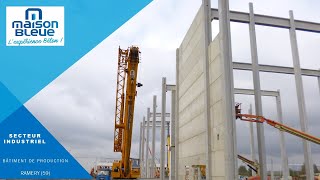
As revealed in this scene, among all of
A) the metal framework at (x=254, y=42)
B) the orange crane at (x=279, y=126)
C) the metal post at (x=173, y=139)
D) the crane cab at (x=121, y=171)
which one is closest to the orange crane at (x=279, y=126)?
the orange crane at (x=279, y=126)

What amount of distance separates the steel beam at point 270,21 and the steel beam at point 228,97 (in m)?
3.52

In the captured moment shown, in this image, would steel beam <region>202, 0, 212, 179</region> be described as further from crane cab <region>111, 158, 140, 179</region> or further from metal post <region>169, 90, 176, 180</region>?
crane cab <region>111, 158, 140, 179</region>

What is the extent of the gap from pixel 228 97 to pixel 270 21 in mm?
7706

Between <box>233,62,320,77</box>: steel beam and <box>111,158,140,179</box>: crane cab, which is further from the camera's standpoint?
<box>111,158,140,179</box>: crane cab

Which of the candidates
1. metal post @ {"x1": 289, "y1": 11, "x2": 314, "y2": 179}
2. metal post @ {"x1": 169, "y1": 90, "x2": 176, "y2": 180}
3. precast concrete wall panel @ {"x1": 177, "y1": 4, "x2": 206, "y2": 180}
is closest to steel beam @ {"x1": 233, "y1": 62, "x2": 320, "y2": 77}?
metal post @ {"x1": 289, "y1": 11, "x2": 314, "y2": 179}

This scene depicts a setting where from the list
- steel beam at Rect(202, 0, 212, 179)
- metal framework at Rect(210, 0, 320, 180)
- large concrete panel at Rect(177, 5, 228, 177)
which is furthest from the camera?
steel beam at Rect(202, 0, 212, 179)

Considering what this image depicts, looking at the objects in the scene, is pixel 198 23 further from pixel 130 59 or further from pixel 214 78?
pixel 130 59

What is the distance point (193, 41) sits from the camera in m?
22.2

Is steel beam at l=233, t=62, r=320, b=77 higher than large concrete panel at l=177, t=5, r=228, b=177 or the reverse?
higher

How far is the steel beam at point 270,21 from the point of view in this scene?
19.1 m

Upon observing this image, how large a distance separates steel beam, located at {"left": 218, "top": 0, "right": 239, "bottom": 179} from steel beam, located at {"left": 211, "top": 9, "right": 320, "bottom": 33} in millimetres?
3518

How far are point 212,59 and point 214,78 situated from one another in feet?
3.53

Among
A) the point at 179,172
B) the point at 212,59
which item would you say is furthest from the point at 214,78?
the point at 179,172

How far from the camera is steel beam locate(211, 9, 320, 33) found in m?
19.1
